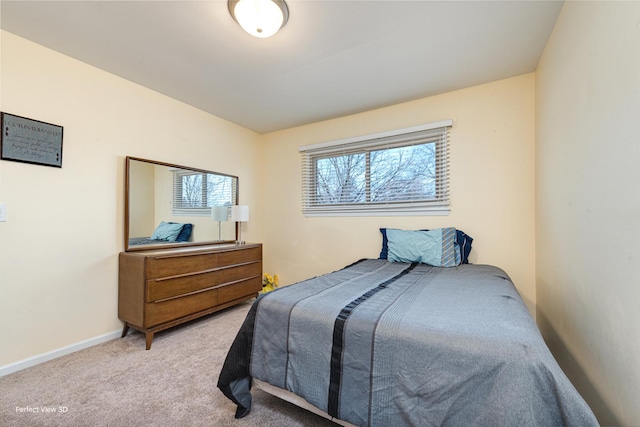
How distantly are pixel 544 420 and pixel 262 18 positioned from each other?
221 cm

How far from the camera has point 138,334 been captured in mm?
2416

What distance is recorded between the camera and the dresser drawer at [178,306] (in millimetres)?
2162

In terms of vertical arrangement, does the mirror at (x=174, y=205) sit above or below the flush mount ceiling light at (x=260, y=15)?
below

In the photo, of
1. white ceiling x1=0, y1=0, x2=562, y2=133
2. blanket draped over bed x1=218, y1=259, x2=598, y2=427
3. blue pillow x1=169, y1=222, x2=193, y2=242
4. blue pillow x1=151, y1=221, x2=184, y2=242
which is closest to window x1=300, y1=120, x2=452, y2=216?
white ceiling x1=0, y1=0, x2=562, y2=133

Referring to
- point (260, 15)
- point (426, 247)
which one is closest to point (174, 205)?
point (260, 15)

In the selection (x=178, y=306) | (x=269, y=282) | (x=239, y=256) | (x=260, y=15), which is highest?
(x=260, y=15)

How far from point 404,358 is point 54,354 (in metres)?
2.61

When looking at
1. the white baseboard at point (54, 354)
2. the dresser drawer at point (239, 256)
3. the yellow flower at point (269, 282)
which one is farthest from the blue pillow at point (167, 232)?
the yellow flower at point (269, 282)

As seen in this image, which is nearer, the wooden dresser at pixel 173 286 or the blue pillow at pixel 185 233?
the wooden dresser at pixel 173 286

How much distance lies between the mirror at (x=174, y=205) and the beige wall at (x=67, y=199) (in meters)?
0.10

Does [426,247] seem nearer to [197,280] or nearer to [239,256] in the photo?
[239,256]

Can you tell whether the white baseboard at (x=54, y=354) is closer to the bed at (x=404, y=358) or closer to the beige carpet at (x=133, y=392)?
the beige carpet at (x=133, y=392)

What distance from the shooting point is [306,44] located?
1902 mm

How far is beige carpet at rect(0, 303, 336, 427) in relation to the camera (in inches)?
54.3
